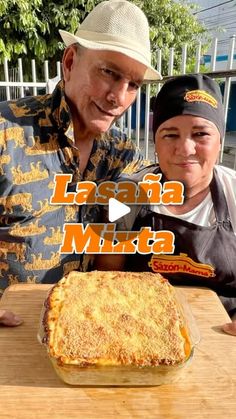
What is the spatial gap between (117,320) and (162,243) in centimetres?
49

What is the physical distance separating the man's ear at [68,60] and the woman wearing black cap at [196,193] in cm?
36

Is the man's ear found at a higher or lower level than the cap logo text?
higher

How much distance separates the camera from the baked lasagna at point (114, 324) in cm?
78

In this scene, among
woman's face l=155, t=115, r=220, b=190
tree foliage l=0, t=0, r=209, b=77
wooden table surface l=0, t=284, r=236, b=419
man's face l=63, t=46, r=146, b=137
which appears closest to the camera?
wooden table surface l=0, t=284, r=236, b=419

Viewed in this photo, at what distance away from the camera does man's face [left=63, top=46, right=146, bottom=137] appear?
1.32 meters

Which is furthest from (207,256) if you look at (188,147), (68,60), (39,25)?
(39,25)

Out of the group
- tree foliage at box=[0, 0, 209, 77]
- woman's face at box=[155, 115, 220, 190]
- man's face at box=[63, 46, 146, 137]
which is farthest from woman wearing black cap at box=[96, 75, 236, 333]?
tree foliage at box=[0, 0, 209, 77]

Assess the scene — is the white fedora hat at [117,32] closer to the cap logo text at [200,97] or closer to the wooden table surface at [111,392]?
the cap logo text at [200,97]

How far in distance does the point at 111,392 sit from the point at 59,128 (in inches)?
36.4

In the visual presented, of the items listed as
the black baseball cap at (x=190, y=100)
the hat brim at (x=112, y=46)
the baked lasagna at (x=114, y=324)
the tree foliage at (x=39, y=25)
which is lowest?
the baked lasagna at (x=114, y=324)

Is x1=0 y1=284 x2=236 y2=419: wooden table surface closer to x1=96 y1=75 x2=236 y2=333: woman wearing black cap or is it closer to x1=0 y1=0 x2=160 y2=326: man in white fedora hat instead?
x1=96 y1=75 x2=236 y2=333: woman wearing black cap

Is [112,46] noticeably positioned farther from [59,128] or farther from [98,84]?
[59,128]

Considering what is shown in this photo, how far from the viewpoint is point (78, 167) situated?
148 cm

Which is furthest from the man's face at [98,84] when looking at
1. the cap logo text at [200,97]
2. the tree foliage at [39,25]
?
the tree foliage at [39,25]
